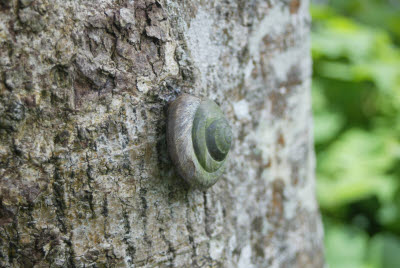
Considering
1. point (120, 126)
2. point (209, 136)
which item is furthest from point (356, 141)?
point (120, 126)

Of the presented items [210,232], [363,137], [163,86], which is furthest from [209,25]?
[363,137]

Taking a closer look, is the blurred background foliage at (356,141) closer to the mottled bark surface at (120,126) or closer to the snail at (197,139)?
the mottled bark surface at (120,126)

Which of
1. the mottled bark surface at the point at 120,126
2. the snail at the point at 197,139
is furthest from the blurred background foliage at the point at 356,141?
the snail at the point at 197,139

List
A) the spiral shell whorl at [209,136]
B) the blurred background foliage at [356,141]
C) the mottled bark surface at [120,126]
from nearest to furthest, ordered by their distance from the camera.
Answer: the mottled bark surface at [120,126]
the spiral shell whorl at [209,136]
the blurred background foliage at [356,141]

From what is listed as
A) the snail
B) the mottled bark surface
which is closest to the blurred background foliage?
the mottled bark surface

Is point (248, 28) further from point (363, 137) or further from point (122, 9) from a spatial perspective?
point (363, 137)

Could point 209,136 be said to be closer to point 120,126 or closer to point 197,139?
point 197,139

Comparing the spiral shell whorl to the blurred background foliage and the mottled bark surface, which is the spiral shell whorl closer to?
the mottled bark surface
